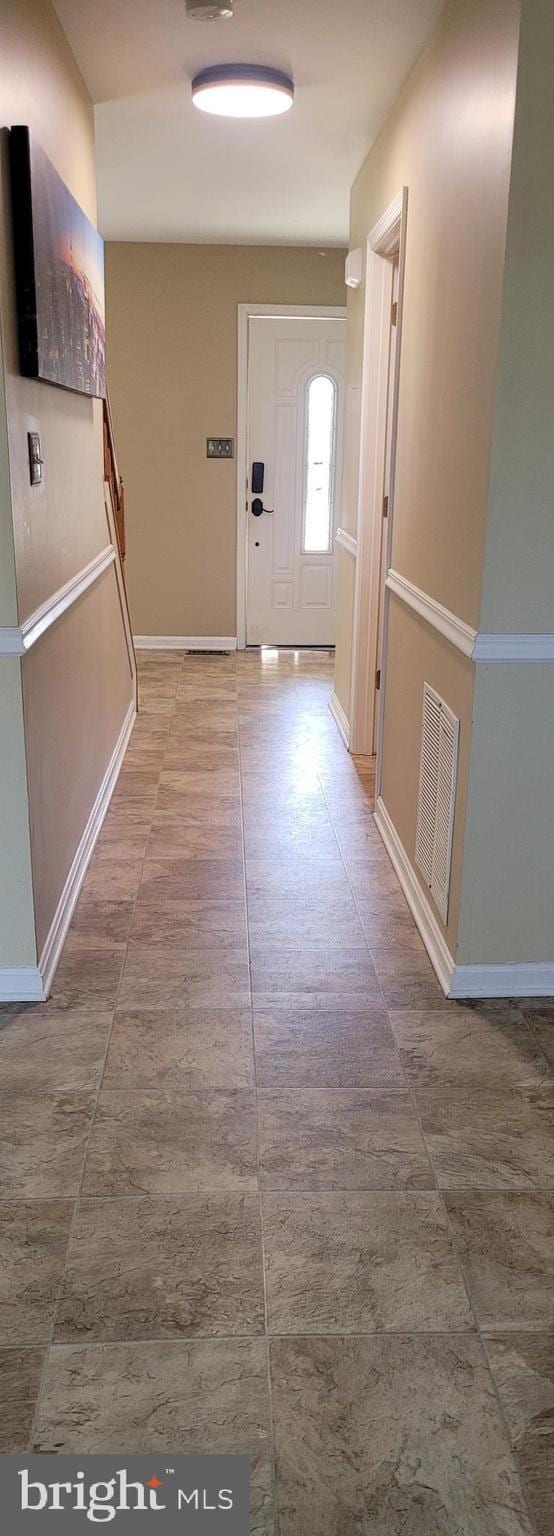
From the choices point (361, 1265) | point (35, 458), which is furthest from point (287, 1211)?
point (35, 458)

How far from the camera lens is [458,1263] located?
6.08 ft

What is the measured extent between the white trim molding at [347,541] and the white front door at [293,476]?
171cm

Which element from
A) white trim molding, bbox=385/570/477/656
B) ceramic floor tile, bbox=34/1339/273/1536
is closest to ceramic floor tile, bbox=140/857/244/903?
white trim molding, bbox=385/570/477/656

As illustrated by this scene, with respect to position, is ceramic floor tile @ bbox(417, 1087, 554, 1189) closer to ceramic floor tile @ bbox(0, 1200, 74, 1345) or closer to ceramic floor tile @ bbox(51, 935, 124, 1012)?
ceramic floor tile @ bbox(0, 1200, 74, 1345)

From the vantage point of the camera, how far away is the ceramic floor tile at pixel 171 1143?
2035 millimetres

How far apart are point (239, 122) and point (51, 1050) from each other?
11.0ft

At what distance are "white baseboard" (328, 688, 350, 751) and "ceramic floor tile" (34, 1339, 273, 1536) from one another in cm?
342

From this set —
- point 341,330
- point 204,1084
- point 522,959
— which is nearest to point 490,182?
point 522,959

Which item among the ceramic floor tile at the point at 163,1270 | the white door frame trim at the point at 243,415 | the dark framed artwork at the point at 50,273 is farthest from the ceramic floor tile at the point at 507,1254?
the white door frame trim at the point at 243,415

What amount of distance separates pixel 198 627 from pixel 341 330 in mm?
1987

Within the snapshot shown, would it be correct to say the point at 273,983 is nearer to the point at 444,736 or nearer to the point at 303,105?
the point at 444,736

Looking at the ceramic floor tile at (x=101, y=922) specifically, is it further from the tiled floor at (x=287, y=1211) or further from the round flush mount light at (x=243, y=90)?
the round flush mount light at (x=243, y=90)

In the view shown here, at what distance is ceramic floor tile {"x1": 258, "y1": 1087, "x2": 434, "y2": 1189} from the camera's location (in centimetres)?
206

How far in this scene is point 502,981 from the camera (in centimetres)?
276
